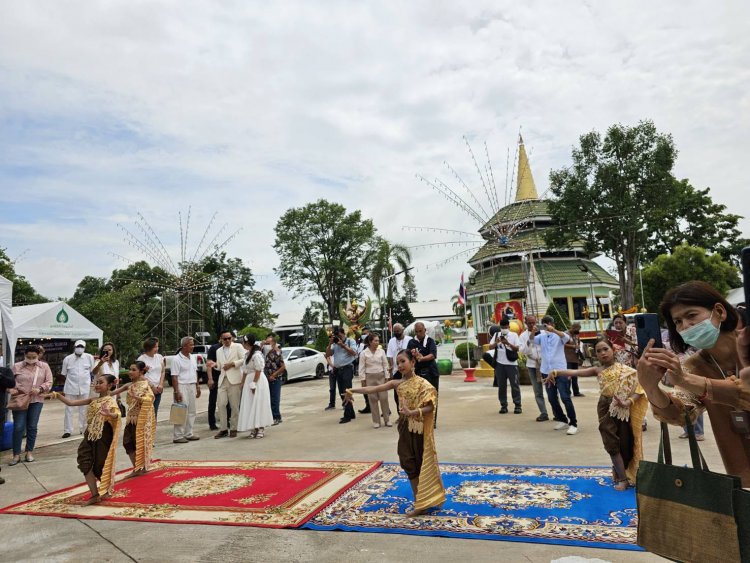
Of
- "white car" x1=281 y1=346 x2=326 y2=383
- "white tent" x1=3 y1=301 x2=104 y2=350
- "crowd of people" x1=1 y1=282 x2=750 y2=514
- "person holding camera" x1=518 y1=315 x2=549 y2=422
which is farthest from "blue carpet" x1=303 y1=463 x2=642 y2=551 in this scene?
"white tent" x1=3 y1=301 x2=104 y2=350

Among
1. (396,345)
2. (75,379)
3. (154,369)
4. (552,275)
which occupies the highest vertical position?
(552,275)

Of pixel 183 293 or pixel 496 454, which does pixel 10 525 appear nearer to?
pixel 496 454

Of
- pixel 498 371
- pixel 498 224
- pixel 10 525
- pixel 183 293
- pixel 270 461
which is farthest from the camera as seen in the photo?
pixel 183 293

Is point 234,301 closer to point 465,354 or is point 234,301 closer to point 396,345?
point 465,354

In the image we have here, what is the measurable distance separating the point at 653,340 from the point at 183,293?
28149mm

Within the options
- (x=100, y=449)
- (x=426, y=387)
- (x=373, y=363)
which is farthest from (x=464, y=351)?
(x=100, y=449)

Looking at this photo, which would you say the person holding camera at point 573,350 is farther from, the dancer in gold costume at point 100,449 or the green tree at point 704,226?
the green tree at point 704,226

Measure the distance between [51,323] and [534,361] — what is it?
14656mm

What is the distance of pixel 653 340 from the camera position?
84.4 inches

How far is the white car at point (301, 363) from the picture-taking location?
18781 mm

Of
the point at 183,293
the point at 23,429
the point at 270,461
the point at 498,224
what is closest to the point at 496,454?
the point at 270,461

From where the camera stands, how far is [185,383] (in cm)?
842

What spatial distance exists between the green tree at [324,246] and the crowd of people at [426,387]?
29482 millimetres

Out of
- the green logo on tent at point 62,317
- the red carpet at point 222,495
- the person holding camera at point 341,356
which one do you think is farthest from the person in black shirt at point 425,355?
the green logo on tent at point 62,317
